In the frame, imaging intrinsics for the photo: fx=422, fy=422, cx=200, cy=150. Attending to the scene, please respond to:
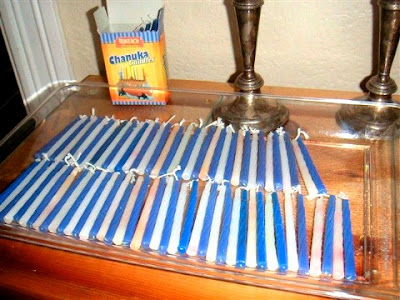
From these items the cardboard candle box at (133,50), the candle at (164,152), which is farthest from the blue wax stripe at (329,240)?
the cardboard candle box at (133,50)

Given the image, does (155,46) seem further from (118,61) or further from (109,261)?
(109,261)

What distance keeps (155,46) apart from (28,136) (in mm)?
225

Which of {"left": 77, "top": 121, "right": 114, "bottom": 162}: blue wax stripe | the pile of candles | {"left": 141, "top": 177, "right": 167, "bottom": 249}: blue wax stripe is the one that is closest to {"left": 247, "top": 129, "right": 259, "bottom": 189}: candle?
the pile of candles

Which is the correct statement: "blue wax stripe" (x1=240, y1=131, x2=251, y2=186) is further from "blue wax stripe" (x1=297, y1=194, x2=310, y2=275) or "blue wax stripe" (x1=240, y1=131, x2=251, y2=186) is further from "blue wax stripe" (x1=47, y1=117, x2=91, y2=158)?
"blue wax stripe" (x1=47, y1=117, x2=91, y2=158)

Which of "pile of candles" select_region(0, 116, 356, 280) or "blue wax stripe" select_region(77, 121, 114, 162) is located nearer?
"pile of candles" select_region(0, 116, 356, 280)

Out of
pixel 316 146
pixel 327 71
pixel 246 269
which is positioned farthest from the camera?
pixel 327 71

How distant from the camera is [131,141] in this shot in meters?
0.58

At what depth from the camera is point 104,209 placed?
47 cm

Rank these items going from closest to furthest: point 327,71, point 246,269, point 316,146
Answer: point 246,269 → point 316,146 → point 327,71

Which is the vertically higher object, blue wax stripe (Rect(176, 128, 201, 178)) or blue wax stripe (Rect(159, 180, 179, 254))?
blue wax stripe (Rect(176, 128, 201, 178))

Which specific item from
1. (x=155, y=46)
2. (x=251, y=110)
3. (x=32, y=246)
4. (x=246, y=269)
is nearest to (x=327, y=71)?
(x=251, y=110)

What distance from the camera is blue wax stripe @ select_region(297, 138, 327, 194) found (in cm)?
48

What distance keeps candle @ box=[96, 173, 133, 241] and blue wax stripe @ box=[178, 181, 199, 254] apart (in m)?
0.08

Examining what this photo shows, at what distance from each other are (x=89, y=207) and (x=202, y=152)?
0.16 m
